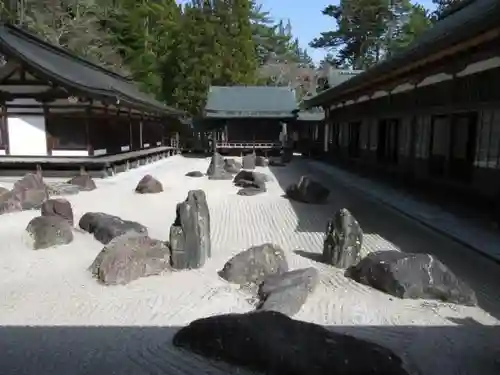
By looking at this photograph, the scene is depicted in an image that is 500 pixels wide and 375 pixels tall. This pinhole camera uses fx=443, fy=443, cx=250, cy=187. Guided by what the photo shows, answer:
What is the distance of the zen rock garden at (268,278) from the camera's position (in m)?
3.47

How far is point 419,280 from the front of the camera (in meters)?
5.15

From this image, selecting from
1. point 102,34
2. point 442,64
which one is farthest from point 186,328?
point 102,34

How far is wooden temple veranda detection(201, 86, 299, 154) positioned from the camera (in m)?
29.1

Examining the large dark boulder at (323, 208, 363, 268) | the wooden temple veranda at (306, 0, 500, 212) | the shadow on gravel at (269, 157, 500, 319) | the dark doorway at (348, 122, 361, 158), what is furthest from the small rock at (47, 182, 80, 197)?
the dark doorway at (348, 122, 361, 158)

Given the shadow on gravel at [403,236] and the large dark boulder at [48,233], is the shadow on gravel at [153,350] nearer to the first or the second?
the shadow on gravel at [403,236]

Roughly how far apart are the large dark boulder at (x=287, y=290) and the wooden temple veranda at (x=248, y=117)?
76.9 feet

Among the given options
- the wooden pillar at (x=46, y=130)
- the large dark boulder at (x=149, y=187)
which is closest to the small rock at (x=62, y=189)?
the large dark boulder at (x=149, y=187)

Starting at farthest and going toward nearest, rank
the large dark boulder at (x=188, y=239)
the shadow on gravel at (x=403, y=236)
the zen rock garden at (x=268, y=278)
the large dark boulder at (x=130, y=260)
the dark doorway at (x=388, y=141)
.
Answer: the dark doorway at (x=388, y=141), the large dark boulder at (x=188, y=239), the large dark boulder at (x=130, y=260), the shadow on gravel at (x=403, y=236), the zen rock garden at (x=268, y=278)

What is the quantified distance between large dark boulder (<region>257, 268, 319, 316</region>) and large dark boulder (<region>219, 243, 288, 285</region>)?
1.00ft

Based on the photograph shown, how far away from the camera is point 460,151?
1123 centimetres

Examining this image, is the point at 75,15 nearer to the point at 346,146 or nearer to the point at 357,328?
the point at 346,146

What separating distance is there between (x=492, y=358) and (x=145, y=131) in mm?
25463

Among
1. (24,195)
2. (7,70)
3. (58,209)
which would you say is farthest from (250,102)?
(58,209)

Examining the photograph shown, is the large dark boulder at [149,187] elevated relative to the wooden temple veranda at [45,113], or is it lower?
lower
